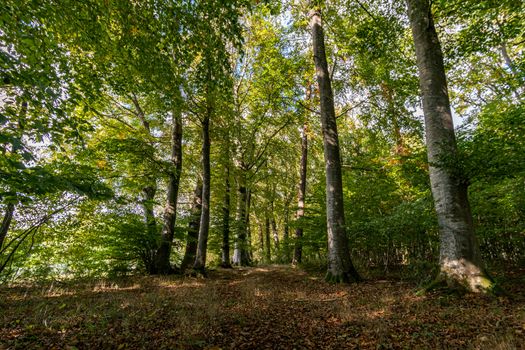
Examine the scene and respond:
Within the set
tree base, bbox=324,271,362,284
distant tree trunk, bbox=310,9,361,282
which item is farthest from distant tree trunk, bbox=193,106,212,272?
tree base, bbox=324,271,362,284

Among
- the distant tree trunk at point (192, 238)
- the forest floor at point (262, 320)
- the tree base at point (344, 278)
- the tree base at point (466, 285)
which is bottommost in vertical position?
the forest floor at point (262, 320)

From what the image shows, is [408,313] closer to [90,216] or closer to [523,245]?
[523,245]

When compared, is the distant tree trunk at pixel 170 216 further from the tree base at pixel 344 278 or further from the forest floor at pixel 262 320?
the tree base at pixel 344 278

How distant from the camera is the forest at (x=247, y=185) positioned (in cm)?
373

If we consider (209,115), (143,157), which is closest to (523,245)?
(209,115)

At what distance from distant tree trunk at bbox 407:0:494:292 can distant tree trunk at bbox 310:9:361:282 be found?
2.82 meters

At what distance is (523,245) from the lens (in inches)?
324

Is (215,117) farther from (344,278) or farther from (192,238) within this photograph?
(344,278)

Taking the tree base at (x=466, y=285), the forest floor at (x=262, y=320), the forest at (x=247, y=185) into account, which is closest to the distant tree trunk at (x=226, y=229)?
the forest at (x=247, y=185)

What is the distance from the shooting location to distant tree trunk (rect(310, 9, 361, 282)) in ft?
25.8

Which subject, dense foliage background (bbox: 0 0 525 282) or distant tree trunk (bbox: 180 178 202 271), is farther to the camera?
distant tree trunk (bbox: 180 178 202 271)

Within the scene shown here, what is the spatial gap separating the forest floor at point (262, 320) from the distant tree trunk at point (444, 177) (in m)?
0.50

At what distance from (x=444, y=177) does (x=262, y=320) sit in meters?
4.61

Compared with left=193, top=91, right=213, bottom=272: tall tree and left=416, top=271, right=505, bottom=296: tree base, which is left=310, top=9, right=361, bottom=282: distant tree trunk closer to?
left=416, top=271, right=505, bottom=296: tree base
